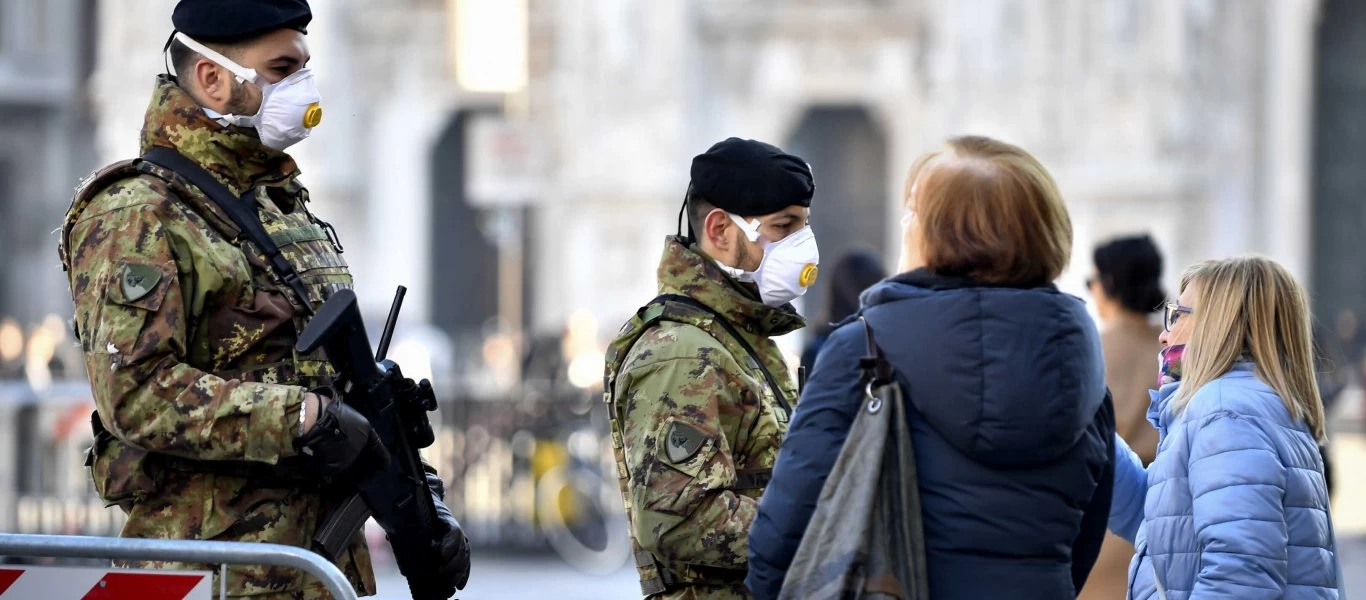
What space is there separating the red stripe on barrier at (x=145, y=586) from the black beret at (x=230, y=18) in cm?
104

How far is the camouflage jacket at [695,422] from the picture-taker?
11.8 feet

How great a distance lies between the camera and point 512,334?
2044cm

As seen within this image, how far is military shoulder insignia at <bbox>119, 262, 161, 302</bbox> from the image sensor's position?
3.42m

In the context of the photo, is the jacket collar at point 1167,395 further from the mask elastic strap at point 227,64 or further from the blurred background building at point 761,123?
the blurred background building at point 761,123

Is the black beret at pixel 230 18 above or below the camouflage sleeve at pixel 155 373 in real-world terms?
above

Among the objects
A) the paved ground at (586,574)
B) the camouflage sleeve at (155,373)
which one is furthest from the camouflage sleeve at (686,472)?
the paved ground at (586,574)

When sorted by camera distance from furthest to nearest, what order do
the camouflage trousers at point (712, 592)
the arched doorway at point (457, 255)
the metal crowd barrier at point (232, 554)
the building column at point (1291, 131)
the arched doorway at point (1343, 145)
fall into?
the arched doorway at point (457, 255) < the arched doorway at point (1343, 145) < the building column at point (1291, 131) < the camouflage trousers at point (712, 592) < the metal crowd barrier at point (232, 554)

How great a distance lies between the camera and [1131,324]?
5766mm

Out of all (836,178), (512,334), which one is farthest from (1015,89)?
(512,334)

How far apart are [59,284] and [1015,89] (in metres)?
15.3

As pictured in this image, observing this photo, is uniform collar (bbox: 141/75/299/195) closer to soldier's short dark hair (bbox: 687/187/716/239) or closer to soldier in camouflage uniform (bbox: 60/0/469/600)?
soldier in camouflage uniform (bbox: 60/0/469/600)

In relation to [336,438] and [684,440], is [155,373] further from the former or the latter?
[684,440]

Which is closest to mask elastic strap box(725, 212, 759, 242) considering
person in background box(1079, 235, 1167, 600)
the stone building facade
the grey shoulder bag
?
the grey shoulder bag

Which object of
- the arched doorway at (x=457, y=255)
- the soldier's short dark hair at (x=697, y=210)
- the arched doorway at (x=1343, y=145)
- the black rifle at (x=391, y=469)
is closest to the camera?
the black rifle at (x=391, y=469)
